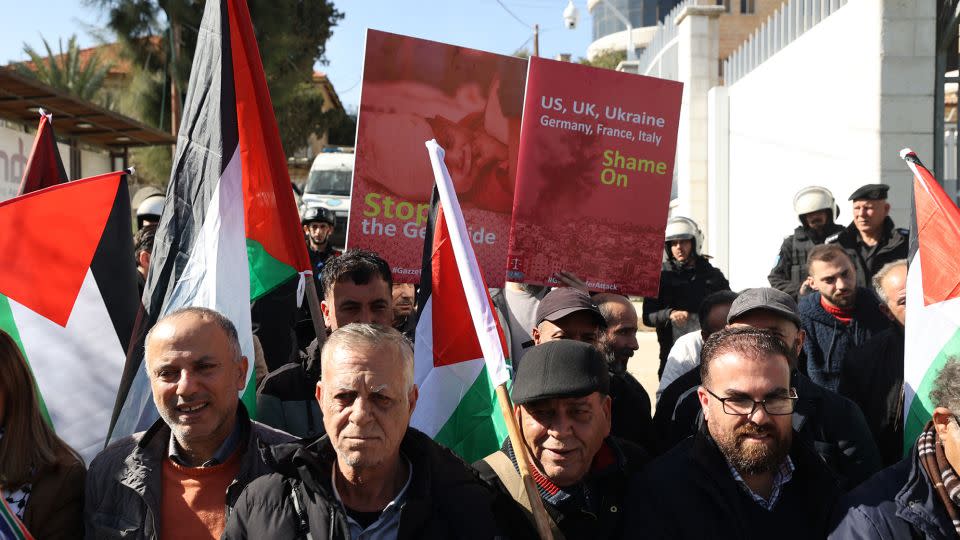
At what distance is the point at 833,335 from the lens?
5203mm

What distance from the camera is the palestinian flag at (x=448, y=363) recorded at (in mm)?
3781

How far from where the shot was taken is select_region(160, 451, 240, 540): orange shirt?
10.0ft

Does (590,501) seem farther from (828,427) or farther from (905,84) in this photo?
(905,84)

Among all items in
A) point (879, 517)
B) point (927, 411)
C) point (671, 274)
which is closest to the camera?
point (879, 517)

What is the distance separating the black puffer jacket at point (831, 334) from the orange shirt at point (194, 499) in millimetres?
3163

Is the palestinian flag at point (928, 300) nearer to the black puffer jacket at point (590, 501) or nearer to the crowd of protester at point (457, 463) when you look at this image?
the crowd of protester at point (457, 463)

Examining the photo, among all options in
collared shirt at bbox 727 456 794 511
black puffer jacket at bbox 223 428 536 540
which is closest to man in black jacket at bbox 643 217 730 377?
collared shirt at bbox 727 456 794 511

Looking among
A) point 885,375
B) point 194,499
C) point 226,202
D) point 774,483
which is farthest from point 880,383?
point 194,499

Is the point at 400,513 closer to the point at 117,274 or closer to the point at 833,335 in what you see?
the point at 117,274

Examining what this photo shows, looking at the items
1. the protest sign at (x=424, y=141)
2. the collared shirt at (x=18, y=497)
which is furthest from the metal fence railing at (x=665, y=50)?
the collared shirt at (x=18, y=497)

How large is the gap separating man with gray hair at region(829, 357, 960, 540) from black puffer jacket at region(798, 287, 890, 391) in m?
2.26

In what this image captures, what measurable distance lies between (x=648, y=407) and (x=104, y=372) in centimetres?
214

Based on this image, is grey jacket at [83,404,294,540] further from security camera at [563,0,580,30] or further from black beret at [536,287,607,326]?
security camera at [563,0,580,30]

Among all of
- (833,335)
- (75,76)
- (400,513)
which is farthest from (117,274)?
(75,76)
